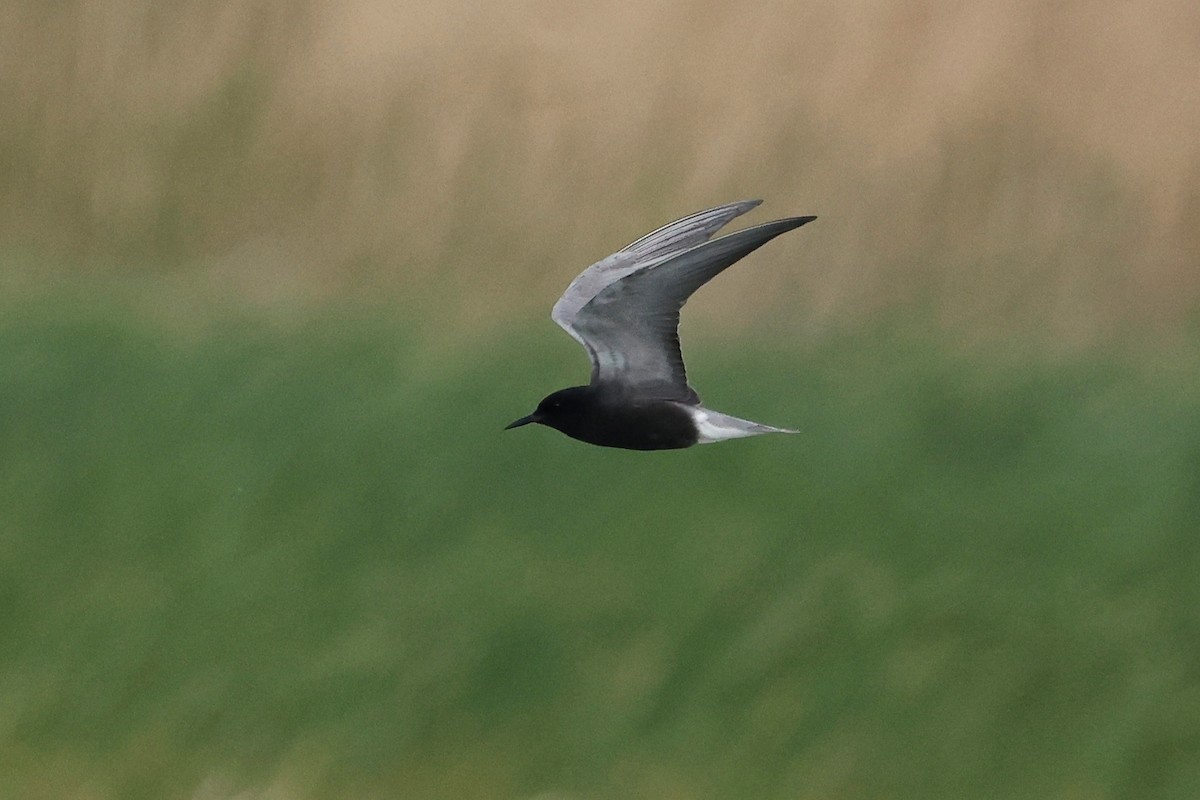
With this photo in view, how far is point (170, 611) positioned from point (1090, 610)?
4486 millimetres

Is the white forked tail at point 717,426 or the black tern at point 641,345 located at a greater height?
the black tern at point 641,345

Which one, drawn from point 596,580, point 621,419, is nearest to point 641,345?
point 621,419

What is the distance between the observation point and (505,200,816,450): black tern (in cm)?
833

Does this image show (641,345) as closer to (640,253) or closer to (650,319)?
(650,319)

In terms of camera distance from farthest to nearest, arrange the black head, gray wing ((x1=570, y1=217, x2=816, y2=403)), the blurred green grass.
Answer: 1. the blurred green grass
2. the black head
3. gray wing ((x1=570, y1=217, x2=816, y2=403))

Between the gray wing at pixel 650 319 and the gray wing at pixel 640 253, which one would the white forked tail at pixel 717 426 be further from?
the gray wing at pixel 640 253

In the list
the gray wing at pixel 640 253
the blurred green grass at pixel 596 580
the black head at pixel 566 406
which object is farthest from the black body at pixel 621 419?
the blurred green grass at pixel 596 580

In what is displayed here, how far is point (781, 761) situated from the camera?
978 centimetres

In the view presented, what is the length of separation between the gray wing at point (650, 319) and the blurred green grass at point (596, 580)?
1.94 m

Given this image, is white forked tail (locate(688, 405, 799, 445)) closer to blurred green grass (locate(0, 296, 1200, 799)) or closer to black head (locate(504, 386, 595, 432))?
black head (locate(504, 386, 595, 432))

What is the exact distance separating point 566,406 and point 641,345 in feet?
1.29

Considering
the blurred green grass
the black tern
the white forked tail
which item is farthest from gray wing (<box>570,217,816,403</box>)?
the blurred green grass

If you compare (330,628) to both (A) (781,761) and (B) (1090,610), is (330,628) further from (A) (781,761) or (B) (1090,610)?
(B) (1090,610)

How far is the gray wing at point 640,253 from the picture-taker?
8.42m
